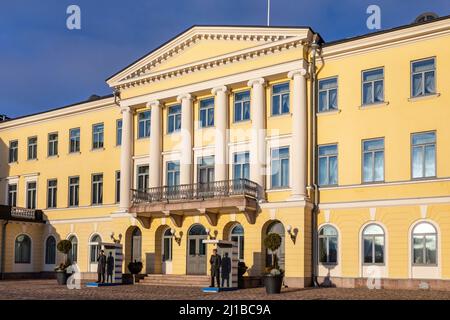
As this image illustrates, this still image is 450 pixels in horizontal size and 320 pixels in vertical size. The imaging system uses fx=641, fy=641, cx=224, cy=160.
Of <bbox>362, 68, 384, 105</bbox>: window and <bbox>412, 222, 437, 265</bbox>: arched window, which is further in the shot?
<bbox>362, 68, 384, 105</bbox>: window

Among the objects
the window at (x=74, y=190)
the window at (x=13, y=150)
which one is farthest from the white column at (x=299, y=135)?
the window at (x=13, y=150)

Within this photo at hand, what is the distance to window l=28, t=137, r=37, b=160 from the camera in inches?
1677

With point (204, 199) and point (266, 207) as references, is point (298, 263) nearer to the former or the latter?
point (266, 207)

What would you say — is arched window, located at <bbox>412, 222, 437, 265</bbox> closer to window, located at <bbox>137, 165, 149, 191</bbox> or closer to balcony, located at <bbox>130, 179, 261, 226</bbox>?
balcony, located at <bbox>130, 179, 261, 226</bbox>

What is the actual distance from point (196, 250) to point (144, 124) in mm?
8077

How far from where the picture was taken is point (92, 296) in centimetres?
2427

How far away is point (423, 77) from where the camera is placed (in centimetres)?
2742

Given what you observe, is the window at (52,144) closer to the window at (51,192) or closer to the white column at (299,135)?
the window at (51,192)

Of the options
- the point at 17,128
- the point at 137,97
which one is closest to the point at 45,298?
the point at 137,97

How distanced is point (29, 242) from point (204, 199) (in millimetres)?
15581

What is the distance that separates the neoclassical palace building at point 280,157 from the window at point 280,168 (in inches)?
2.2

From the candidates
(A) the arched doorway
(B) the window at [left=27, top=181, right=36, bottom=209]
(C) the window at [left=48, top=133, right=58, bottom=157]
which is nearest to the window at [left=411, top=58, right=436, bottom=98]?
(A) the arched doorway

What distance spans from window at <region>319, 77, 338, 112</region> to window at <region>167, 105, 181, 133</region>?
8306 millimetres

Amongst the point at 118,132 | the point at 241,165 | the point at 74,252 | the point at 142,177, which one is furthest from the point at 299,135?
the point at 74,252
